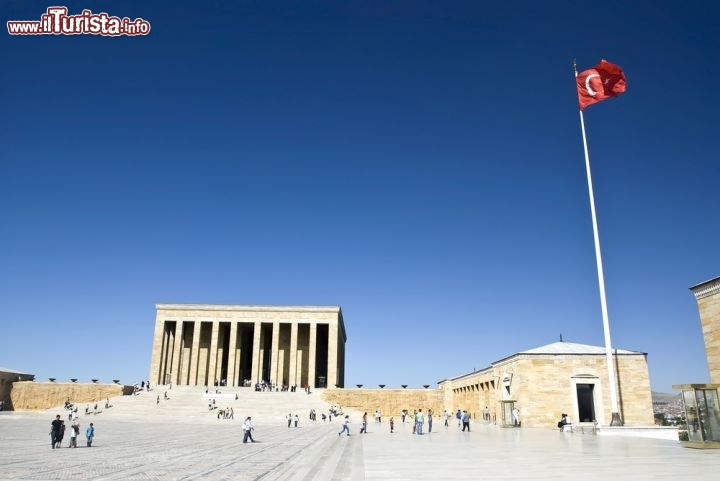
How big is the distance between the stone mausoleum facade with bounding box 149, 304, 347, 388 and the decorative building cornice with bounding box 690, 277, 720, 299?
40.8 metres

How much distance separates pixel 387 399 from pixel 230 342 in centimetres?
1851

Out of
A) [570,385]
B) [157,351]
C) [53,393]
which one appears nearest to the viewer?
[570,385]

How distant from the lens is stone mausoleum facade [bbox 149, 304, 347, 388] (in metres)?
56.5

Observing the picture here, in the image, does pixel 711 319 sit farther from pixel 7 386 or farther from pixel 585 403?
pixel 7 386

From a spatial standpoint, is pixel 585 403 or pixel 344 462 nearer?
pixel 344 462

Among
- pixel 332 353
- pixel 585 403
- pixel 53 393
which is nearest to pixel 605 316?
pixel 585 403

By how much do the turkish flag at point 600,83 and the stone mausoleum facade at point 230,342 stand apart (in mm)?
36592

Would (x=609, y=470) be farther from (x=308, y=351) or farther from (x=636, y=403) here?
(x=308, y=351)

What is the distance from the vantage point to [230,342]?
56.5 meters

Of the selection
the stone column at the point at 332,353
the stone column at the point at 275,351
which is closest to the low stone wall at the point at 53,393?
the stone column at the point at 275,351

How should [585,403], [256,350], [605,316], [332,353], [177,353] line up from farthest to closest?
[177,353], [256,350], [332,353], [585,403], [605,316]

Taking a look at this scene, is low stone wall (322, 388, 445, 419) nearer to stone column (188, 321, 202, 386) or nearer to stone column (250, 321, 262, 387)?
stone column (250, 321, 262, 387)

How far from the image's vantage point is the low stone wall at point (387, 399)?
48750mm

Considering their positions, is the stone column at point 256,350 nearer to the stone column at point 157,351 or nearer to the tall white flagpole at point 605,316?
the stone column at point 157,351
